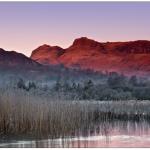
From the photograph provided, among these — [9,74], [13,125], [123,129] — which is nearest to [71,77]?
[9,74]

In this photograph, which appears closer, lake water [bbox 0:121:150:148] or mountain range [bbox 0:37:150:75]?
→ lake water [bbox 0:121:150:148]

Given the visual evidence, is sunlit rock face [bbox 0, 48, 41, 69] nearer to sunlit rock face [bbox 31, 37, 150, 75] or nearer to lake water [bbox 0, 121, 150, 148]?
sunlit rock face [bbox 31, 37, 150, 75]

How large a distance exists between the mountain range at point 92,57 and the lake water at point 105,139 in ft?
16.5

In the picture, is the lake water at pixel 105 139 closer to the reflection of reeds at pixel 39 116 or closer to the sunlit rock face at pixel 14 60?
the reflection of reeds at pixel 39 116

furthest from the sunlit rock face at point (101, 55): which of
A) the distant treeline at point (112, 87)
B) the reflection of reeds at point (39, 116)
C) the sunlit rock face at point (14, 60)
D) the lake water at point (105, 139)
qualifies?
the reflection of reeds at point (39, 116)

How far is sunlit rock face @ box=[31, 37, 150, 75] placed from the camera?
1745cm

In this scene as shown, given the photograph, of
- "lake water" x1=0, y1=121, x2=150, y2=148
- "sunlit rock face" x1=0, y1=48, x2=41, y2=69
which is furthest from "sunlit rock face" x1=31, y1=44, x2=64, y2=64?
"lake water" x1=0, y1=121, x2=150, y2=148

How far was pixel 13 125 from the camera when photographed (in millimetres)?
10336

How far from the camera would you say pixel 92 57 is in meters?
18.4

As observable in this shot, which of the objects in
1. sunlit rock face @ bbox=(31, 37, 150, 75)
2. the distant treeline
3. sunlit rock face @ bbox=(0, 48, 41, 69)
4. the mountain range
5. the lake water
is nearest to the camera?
the lake water

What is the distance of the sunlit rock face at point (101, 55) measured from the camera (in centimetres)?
1745

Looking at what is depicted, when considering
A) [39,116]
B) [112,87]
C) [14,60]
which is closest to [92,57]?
[112,87]

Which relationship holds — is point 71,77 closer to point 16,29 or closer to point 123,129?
point 16,29

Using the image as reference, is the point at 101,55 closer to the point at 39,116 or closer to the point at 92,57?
the point at 92,57
